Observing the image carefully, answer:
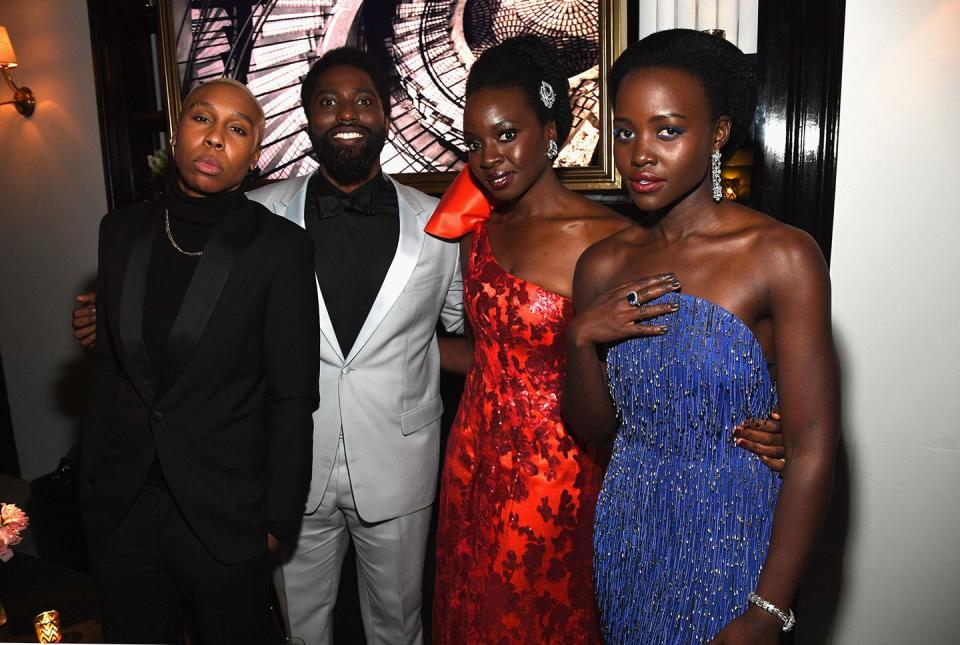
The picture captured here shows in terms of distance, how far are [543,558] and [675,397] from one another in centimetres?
69

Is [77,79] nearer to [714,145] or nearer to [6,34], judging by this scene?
[6,34]

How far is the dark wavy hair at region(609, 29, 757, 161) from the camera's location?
1.35 metres

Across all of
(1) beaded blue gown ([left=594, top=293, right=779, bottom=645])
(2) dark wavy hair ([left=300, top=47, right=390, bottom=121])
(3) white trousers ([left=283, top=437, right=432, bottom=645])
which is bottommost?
(3) white trousers ([left=283, top=437, right=432, bottom=645])

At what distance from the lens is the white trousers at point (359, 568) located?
85.5 inches

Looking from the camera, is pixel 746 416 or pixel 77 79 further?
pixel 77 79

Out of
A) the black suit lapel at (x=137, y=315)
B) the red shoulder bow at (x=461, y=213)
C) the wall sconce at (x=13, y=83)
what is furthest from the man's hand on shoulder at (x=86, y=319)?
the wall sconce at (x=13, y=83)

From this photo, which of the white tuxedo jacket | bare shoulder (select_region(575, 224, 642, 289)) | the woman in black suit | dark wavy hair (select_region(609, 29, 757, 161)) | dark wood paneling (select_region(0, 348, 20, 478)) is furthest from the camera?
dark wood paneling (select_region(0, 348, 20, 478))

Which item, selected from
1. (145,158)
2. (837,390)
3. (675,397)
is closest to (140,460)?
(675,397)

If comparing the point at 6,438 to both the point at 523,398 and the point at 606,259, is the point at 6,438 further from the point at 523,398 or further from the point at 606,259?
the point at 606,259

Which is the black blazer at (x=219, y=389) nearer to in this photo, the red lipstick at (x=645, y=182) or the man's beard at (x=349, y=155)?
the man's beard at (x=349, y=155)

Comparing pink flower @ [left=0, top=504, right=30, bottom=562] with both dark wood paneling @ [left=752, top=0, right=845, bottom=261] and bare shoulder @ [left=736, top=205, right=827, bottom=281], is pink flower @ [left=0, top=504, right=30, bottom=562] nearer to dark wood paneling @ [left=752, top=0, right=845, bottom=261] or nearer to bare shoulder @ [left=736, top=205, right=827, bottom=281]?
bare shoulder @ [left=736, top=205, right=827, bottom=281]

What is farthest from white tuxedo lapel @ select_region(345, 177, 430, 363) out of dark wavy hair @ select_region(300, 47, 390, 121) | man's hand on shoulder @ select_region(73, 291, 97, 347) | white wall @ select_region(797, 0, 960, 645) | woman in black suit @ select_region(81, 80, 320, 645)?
white wall @ select_region(797, 0, 960, 645)

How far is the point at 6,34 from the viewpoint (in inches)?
145

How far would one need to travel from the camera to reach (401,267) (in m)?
2.07
